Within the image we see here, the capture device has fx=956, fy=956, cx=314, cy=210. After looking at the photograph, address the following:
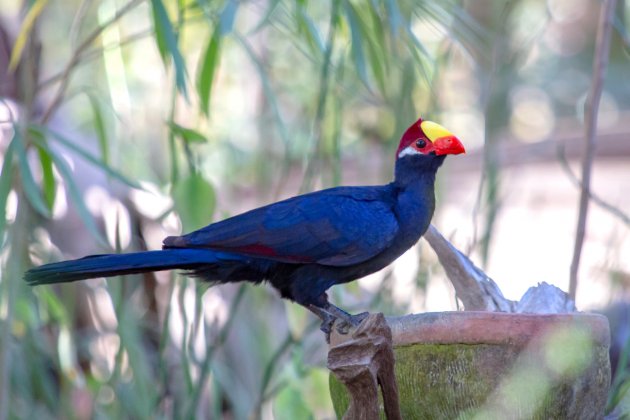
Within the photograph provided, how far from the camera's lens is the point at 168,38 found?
2111mm

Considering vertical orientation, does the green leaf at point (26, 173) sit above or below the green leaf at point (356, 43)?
below

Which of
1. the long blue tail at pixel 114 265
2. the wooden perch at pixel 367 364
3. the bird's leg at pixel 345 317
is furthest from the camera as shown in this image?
the bird's leg at pixel 345 317

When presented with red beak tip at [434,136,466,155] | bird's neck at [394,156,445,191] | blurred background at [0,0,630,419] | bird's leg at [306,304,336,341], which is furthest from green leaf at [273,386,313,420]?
red beak tip at [434,136,466,155]

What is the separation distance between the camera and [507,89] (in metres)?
4.89

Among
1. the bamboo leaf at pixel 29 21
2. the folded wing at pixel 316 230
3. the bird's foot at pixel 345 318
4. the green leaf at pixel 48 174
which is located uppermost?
the bamboo leaf at pixel 29 21

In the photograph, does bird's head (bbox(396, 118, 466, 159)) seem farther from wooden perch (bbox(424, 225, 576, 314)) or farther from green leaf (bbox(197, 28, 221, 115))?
green leaf (bbox(197, 28, 221, 115))

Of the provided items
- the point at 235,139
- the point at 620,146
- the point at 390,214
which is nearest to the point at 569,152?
the point at 620,146

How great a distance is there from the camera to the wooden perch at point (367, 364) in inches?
52.6

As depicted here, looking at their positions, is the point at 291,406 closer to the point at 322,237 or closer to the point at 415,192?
the point at 322,237

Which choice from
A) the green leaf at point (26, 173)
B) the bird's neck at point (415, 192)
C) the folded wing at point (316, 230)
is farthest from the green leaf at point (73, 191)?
the bird's neck at point (415, 192)

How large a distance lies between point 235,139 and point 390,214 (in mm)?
4098

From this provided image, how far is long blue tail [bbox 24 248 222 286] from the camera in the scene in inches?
65.1

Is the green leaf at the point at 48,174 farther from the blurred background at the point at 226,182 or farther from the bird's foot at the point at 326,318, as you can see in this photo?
the bird's foot at the point at 326,318

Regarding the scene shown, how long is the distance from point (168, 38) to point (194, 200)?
37 cm
